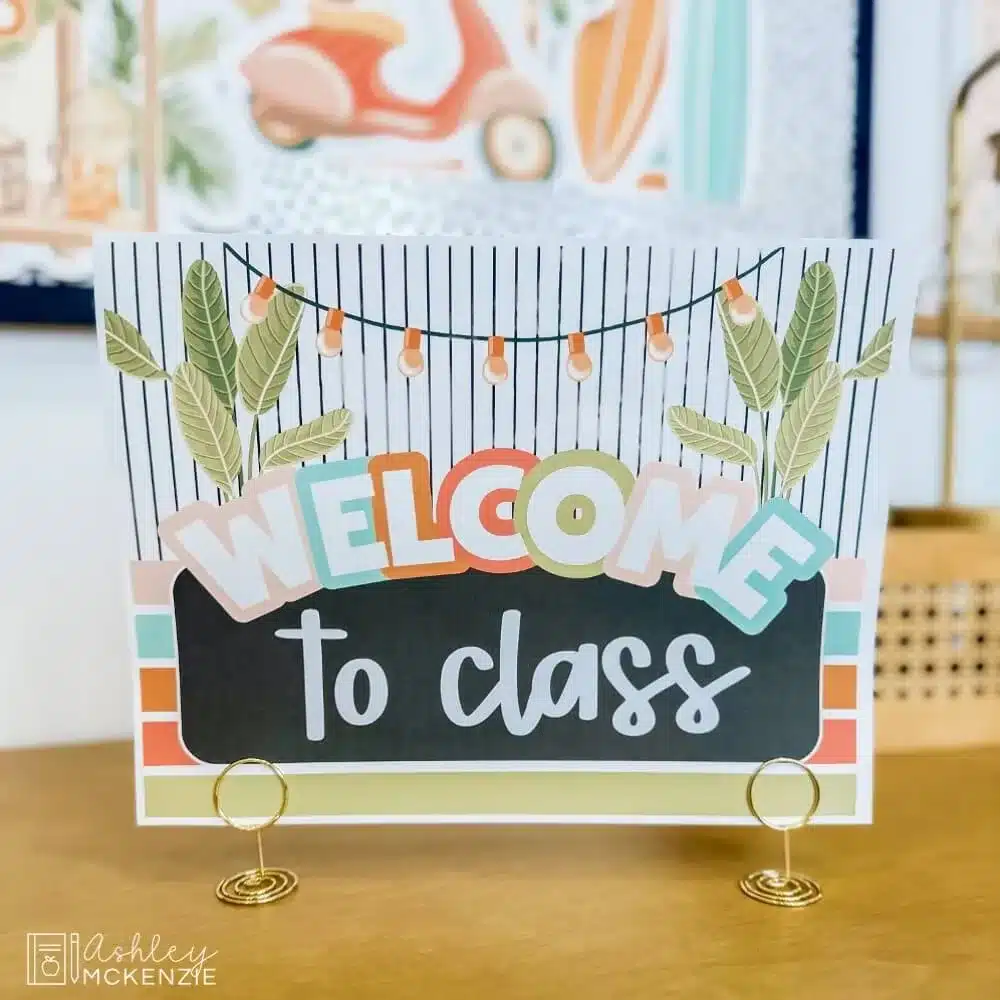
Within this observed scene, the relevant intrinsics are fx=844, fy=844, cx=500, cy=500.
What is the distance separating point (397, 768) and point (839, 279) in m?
0.34

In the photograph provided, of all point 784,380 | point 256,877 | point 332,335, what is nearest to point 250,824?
point 256,877

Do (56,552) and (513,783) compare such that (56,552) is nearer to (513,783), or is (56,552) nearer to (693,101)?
(513,783)

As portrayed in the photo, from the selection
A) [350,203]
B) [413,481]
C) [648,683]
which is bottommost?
[648,683]

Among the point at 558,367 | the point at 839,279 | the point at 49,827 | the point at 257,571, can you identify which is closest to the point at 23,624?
the point at 49,827

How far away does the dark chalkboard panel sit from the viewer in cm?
44

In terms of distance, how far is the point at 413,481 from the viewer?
43cm

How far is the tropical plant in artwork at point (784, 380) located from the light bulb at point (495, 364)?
9cm

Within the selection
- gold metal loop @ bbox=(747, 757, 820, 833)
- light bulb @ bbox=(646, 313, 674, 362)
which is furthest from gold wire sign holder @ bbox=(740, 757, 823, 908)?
light bulb @ bbox=(646, 313, 674, 362)

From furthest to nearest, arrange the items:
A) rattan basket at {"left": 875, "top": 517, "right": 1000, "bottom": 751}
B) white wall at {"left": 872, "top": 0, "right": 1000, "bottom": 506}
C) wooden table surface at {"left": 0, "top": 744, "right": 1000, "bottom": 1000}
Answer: white wall at {"left": 872, "top": 0, "right": 1000, "bottom": 506} → rattan basket at {"left": 875, "top": 517, "right": 1000, "bottom": 751} → wooden table surface at {"left": 0, "top": 744, "right": 1000, "bottom": 1000}

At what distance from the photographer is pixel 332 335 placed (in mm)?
420

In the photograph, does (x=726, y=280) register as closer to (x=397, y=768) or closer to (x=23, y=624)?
(x=397, y=768)

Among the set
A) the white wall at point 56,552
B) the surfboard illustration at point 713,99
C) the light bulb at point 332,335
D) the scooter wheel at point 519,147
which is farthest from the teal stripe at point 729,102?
the white wall at point 56,552

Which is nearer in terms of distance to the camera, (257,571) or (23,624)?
(257,571)

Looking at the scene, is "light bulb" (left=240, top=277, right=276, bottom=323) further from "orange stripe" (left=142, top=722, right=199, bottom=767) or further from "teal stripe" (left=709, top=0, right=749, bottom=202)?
"teal stripe" (left=709, top=0, right=749, bottom=202)
